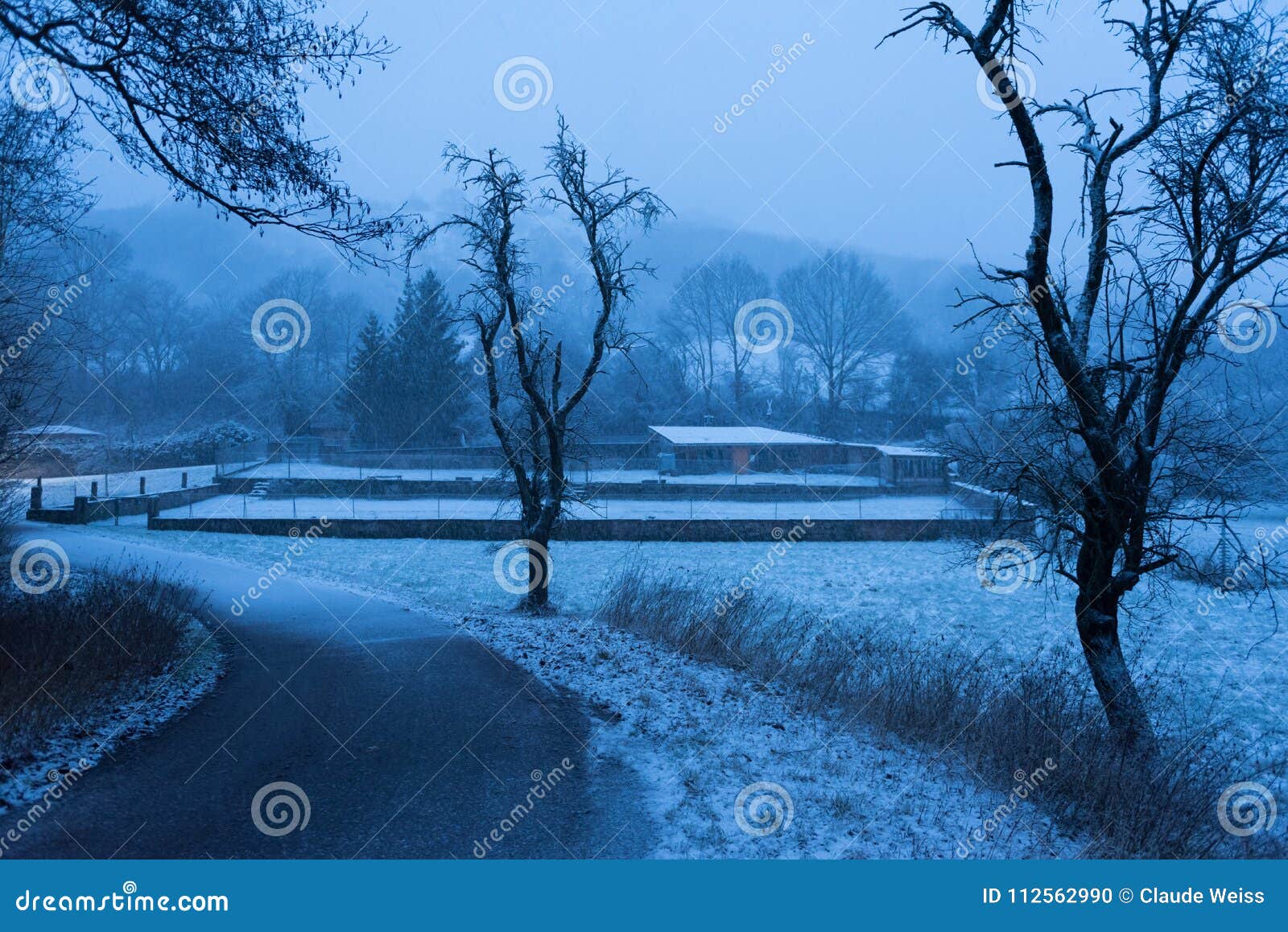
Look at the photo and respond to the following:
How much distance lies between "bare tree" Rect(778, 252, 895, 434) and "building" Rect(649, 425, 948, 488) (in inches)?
626

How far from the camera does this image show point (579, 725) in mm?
7480

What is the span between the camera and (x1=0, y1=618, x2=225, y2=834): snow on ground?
16.9 ft

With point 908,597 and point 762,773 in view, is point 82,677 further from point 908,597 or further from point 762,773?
point 908,597

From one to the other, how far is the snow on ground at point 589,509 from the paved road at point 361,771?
21.9 meters

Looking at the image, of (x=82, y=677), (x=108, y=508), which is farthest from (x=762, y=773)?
(x=108, y=508)

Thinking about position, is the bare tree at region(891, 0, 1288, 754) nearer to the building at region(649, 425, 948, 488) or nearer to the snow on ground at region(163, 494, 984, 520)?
the snow on ground at region(163, 494, 984, 520)

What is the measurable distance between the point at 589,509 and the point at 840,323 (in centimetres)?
4059

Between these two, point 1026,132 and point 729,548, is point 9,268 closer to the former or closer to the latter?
point 1026,132

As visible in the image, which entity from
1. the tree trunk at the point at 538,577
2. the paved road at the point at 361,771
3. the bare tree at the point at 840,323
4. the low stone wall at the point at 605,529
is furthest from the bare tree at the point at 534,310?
the bare tree at the point at 840,323

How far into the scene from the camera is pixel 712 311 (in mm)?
73312

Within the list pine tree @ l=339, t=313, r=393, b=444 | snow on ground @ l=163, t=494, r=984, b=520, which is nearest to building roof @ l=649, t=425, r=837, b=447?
snow on ground @ l=163, t=494, r=984, b=520

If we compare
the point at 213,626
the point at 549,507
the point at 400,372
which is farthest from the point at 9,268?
the point at 400,372

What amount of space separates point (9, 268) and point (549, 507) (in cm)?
925

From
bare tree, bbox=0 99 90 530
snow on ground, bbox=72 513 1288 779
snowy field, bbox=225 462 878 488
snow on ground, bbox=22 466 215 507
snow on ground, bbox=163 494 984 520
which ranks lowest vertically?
snow on ground, bbox=72 513 1288 779
